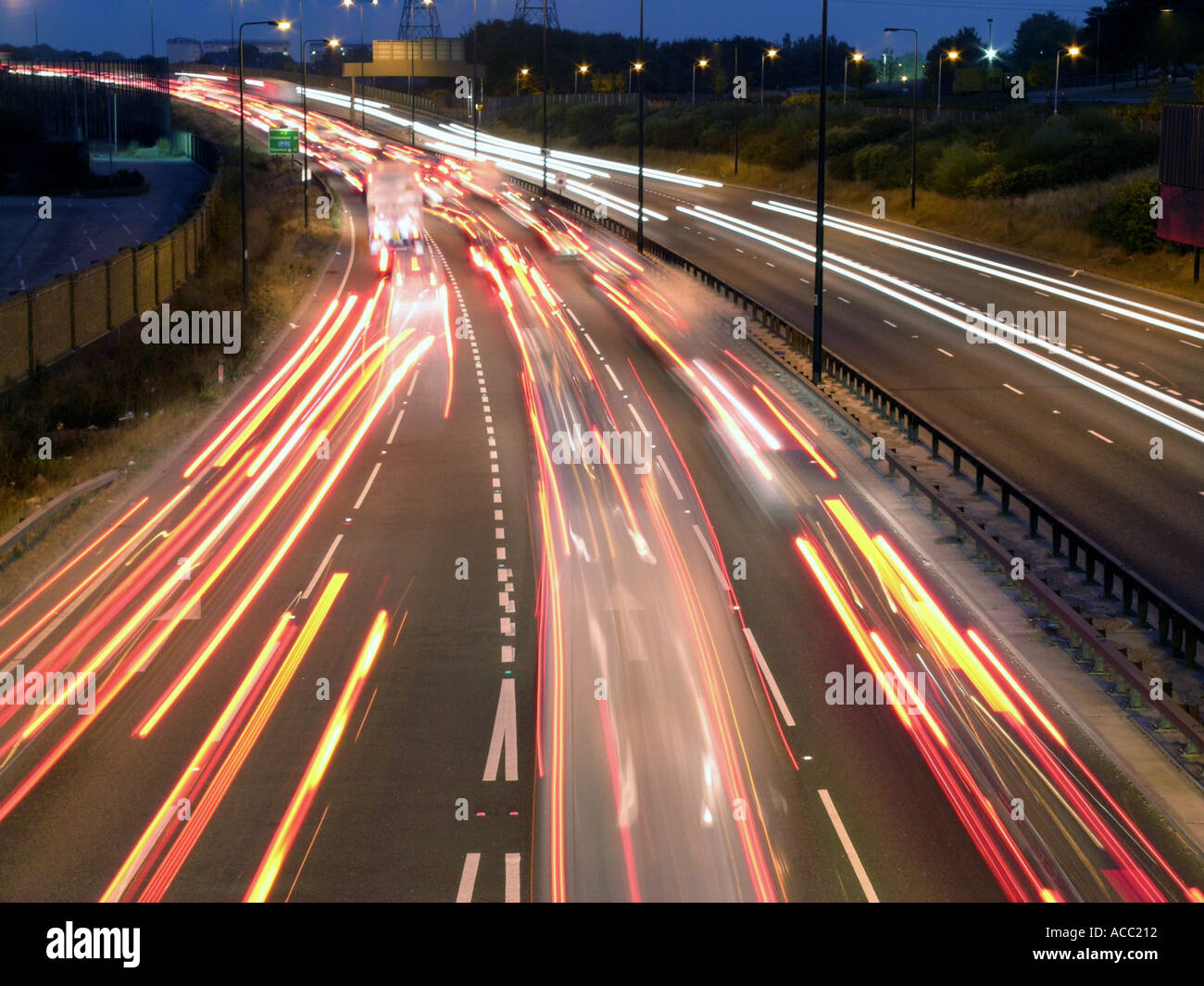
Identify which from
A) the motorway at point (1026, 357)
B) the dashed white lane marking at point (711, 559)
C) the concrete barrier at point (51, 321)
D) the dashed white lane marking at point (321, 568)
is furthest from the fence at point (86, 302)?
the motorway at point (1026, 357)

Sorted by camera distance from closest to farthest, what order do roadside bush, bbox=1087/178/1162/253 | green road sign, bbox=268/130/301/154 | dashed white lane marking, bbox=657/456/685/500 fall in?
1. dashed white lane marking, bbox=657/456/685/500
2. roadside bush, bbox=1087/178/1162/253
3. green road sign, bbox=268/130/301/154

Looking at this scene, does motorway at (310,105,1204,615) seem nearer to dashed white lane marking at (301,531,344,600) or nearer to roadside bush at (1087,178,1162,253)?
roadside bush at (1087,178,1162,253)

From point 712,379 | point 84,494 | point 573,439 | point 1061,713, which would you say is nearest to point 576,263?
point 712,379

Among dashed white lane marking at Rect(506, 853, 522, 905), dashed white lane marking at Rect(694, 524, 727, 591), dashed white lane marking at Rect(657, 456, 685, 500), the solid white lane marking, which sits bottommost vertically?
dashed white lane marking at Rect(506, 853, 522, 905)

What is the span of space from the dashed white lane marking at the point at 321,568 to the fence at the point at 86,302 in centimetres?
1288

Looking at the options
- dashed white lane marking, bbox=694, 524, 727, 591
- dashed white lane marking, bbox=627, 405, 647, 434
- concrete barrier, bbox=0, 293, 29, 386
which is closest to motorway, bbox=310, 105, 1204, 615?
dashed white lane marking, bbox=694, 524, 727, 591

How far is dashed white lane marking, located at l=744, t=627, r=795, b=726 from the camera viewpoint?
1552 centimetres

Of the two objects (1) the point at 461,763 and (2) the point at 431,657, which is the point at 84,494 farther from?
(1) the point at 461,763

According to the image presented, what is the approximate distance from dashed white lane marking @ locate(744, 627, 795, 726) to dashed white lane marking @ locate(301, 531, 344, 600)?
243 inches

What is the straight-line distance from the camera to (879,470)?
2758 centimetres

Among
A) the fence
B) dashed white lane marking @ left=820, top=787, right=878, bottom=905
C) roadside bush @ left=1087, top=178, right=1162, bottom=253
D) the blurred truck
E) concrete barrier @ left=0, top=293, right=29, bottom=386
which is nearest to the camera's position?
dashed white lane marking @ left=820, top=787, right=878, bottom=905

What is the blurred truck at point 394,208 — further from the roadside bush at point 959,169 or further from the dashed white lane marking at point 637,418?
the dashed white lane marking at point 637,418

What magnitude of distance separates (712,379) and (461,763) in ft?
79.9

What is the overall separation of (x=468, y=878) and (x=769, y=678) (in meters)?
5.90
